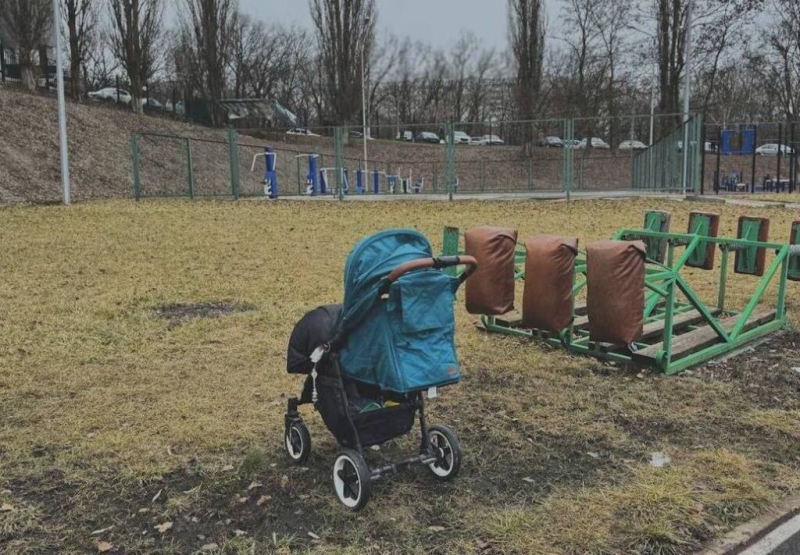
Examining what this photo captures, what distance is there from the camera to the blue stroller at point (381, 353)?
10.4 ft

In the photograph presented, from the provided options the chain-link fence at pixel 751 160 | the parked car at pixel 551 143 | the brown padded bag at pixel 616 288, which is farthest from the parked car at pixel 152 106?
the brown padded bag at pixel 616 288

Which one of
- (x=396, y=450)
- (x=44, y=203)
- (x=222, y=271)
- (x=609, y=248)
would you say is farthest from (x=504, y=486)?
(x=44, y=203)

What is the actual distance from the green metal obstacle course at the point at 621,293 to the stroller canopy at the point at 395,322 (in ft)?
5.90

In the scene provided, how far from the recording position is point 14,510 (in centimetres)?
330

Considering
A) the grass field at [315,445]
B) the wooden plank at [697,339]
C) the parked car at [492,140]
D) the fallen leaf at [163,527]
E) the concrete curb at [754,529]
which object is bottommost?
the concrete curb at [754,529]

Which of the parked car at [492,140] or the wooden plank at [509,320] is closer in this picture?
the wooden plank at [509,320]

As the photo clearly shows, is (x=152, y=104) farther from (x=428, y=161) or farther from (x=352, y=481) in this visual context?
(x=352, y=481)

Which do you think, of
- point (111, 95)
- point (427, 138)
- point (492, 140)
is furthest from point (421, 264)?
point (111, 95)

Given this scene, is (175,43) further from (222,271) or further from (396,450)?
(396,450)

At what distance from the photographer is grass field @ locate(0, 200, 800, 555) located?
313 centimetres

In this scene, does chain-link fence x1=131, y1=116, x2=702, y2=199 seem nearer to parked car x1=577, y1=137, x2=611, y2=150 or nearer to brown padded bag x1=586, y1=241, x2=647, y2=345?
parked car x1=577, y1=137, x2=611, y2=150

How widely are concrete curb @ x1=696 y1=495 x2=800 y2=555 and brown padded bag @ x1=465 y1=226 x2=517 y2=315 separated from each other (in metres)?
2.37

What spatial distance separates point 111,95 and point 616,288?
44883 millimetres

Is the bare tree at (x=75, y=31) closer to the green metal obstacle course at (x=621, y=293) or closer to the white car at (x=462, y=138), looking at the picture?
the white car at (x=462, y=138)
